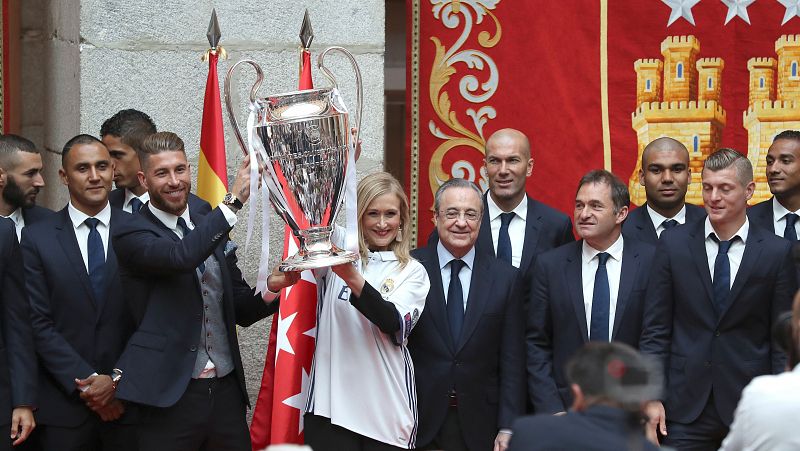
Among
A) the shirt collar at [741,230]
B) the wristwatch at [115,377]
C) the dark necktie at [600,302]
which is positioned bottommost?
the wristwatch at [115,377]

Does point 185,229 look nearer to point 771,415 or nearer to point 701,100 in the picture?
point 771,415

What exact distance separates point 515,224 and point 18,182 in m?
2.24

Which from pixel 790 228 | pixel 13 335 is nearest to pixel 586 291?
pixel 790 228

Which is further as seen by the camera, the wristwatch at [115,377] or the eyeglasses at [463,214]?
the eyeglasses at [463,214]

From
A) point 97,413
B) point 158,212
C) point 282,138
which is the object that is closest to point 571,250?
point 282,138

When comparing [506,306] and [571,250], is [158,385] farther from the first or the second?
[571,250]

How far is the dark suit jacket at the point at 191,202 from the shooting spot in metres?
5.45

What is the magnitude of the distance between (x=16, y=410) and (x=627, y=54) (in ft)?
12.3

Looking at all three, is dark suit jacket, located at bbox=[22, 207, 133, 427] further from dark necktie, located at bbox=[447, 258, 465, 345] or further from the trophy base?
dark necktie, located at bbox=[447, 258, 465, 345]

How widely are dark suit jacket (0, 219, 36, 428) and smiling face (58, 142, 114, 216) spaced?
1.38ft

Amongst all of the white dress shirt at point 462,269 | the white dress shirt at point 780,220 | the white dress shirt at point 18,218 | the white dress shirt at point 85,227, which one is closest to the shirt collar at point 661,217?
the white dress shirt at point 780,220

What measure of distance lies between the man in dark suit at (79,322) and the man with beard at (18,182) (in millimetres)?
368

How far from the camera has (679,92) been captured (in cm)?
703

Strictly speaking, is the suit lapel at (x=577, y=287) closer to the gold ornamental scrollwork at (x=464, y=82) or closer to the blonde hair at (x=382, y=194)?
the blonde hair at (x=382, y=194)
